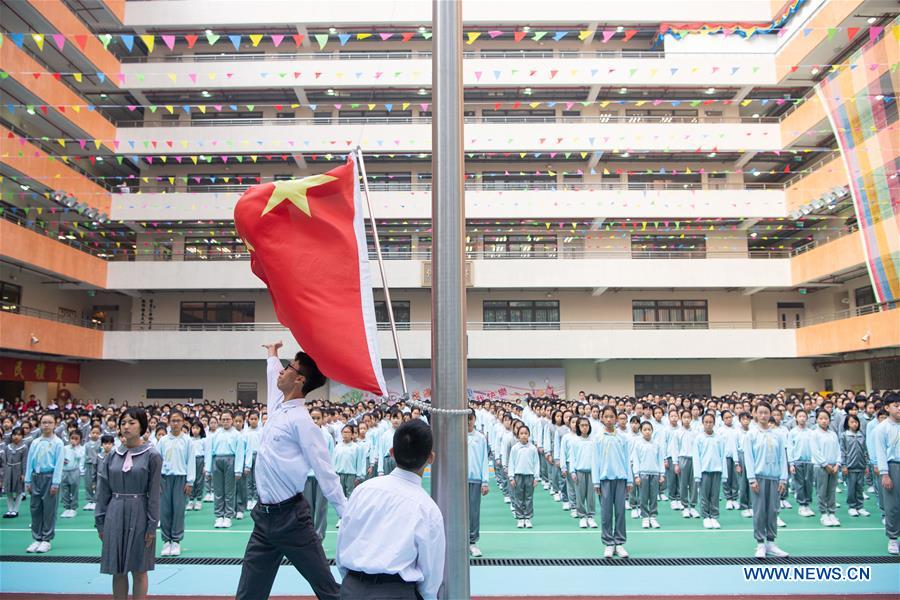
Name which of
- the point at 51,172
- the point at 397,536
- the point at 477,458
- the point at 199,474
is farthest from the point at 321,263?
the point at 51,172

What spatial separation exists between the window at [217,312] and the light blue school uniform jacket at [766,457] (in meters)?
21.9

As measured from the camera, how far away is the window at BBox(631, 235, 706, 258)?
83.4 ft

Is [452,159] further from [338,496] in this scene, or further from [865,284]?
[865,284]

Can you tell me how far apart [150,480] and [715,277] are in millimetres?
22523

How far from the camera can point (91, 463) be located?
11633mm

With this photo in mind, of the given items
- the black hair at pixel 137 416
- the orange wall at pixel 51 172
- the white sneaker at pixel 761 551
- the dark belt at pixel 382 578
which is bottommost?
the white sneaker at pixel 761 551

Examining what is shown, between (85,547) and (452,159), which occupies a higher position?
(452,159)

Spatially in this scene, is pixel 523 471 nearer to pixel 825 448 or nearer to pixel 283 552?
pixel 825 448

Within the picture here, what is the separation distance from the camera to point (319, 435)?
3963 millimetres

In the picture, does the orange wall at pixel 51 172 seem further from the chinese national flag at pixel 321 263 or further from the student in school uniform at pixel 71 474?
the chinese national flag at pixel 321 263

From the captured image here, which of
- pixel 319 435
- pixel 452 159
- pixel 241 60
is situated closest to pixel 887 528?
pixel 319 435

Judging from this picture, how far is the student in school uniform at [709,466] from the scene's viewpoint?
904 cm

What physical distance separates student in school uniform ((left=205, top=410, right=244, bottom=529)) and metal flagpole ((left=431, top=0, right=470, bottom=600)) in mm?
7487

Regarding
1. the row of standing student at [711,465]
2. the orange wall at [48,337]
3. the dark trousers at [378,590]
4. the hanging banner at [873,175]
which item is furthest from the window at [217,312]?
the dark trousers at [378,590]
